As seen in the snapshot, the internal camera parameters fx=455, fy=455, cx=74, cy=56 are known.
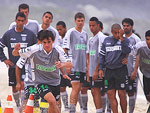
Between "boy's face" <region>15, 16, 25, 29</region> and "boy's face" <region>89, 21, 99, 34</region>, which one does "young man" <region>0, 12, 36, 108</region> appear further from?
"boy's face" <region>89, 21, 99, 34</region>

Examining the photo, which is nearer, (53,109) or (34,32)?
(53,109)

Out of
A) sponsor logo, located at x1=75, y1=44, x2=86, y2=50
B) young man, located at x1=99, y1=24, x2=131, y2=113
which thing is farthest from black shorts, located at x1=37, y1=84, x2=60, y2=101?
sponsor logo, located at x1=75, y1=44, x2=86, y2=50

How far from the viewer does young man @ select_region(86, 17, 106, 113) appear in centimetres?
1110

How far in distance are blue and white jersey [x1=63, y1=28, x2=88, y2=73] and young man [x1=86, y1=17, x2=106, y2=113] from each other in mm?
147

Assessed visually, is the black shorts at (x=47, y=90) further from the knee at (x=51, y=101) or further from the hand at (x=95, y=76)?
the hand at (x=95, y=76)

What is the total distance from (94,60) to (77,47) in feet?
1.75

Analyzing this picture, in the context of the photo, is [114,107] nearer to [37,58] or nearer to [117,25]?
[117,25]

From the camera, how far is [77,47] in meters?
11.3

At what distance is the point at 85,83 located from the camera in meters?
11.6

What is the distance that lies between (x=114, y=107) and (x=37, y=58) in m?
2.54

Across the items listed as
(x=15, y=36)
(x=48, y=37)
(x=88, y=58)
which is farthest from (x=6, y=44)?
(x=48, y=37)

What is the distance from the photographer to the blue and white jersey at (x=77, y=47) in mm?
11281

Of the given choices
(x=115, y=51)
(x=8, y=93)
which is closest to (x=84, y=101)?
(x=115, y=51)

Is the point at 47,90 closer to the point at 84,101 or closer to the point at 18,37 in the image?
the point at 18,37
